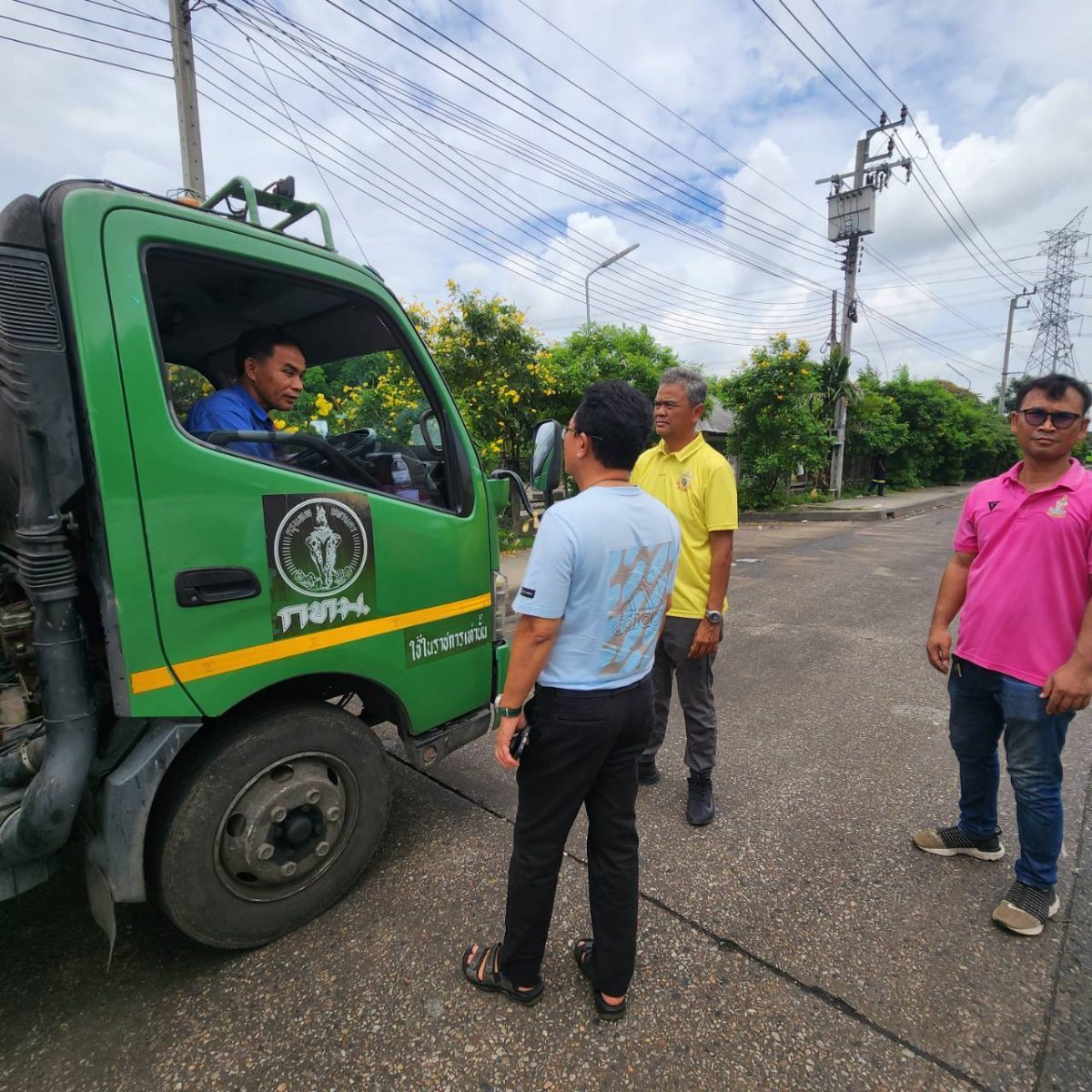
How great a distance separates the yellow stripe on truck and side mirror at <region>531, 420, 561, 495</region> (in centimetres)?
58

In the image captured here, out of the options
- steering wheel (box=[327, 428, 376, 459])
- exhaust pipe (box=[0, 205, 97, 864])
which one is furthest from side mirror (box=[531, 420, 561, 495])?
exhaust pipe (box=[0, 205, 97, 864])

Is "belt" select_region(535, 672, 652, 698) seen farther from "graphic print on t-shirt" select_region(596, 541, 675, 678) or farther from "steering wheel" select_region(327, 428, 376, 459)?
"steering wheel" select_region(327, 428, 376, 459)

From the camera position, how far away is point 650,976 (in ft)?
6.60

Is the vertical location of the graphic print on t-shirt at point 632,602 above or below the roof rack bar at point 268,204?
below

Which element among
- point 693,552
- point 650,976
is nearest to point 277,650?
point 650,976

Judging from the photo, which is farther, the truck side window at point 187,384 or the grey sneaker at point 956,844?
the grey sneaker at point 956,844

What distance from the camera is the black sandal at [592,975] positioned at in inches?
73.0

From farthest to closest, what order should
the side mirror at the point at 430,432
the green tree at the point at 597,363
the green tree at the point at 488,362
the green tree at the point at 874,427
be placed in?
the green tree at the point at 874,427
the green tree at the point at 597,363
the green tree at the point at 488,362
the side mirror at the point at 430,432

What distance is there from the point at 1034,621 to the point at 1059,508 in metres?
0.38

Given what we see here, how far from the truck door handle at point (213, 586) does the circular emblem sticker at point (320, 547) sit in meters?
0.10

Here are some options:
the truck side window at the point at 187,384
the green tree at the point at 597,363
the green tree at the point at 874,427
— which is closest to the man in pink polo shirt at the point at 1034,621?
the truck side window at the point at 187,384

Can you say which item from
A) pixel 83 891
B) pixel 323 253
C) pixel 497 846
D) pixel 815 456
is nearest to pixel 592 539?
pixel 323 253

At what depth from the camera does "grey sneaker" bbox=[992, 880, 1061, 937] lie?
7.10ft

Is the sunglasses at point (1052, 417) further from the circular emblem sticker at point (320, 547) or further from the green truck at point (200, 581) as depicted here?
the circular emblem sticker at point (320, 547)
